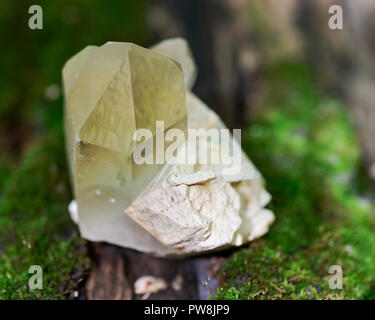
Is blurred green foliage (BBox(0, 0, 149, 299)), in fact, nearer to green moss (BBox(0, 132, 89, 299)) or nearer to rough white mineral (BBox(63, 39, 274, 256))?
green moss (BBox(0, 132, 89, 299))

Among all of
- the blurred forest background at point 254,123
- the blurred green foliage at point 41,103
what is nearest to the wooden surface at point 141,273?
the blurred forest background at point 254,123

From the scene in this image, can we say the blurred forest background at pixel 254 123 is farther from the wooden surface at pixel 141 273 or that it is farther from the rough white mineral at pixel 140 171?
the rough white mineral at pixel 140 171

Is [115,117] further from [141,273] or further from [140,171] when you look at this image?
[141,273]

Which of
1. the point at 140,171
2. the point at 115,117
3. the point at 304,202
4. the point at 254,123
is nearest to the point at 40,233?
the point at 140,171

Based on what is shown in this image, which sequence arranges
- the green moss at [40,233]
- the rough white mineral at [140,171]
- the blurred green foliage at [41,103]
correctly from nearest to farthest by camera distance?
the rough white mineral at [140,171] < the green moss at [40,233] < the blurred green foliage at [41,103]
